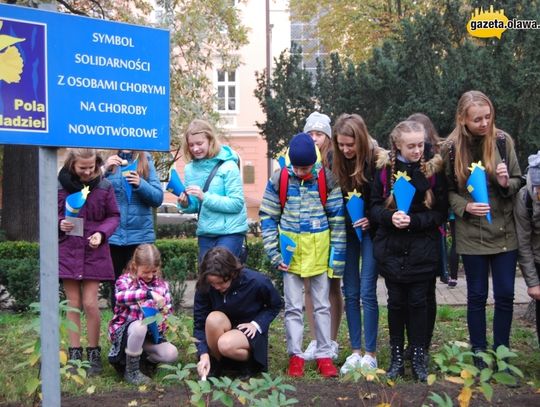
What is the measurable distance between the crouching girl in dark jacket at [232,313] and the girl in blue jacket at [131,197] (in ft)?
2.98

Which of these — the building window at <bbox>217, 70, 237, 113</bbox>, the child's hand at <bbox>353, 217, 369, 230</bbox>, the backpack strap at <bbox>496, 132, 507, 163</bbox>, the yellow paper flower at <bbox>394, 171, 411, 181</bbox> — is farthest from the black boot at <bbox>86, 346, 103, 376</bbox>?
the building window at <bbox>217, 70, 237, 113</bbox>

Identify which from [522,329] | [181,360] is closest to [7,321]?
[181,360]

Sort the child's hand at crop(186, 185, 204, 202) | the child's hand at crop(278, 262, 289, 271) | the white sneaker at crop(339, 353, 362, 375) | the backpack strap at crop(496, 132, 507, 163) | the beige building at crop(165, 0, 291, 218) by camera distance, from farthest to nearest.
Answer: the beige building at crop(165, 0, 291, 218), the child's hand at crop(186, 185, 204, 202), the child's hand at crop(278, 262, 289, 271), the white sneaker at crop(339, 353, 362, 375), the backpack strap at crop(496, 132, 507, 163)

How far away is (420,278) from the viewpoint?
15.2ft

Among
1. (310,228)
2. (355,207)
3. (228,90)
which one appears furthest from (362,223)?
(228,90)

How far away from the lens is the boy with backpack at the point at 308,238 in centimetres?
501

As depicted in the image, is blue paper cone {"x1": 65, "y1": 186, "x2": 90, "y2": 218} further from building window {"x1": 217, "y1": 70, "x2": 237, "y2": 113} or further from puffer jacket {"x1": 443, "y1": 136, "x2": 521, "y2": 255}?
building window {"x1": 217, "y1": 70, "x2": 237, "y2": 113}

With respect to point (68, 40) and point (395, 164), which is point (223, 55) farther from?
point (68, 40)

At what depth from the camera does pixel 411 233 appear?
4.63 metres

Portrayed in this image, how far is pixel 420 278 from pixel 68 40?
271cm

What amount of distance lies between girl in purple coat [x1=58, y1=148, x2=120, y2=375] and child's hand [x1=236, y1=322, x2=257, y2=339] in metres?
1.02

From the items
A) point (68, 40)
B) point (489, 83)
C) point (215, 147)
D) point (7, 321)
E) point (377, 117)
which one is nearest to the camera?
point (68, 40)

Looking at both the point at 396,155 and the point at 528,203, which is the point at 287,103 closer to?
the point at 396,155

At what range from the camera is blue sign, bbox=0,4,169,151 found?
8.88 feet
